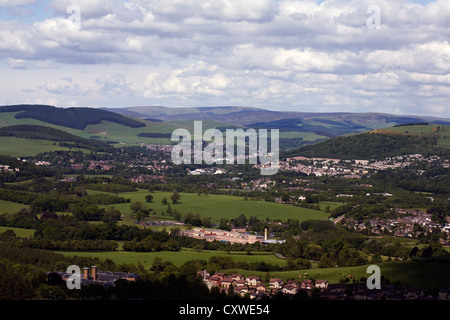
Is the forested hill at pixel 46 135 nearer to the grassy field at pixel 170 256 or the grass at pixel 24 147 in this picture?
the grass at pixel 24 147

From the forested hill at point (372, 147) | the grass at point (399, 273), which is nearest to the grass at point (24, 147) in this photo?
the forested hill at point (372, 147)

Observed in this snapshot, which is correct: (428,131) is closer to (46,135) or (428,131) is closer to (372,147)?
(372,147)

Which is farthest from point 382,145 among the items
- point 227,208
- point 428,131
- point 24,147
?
point 227,208

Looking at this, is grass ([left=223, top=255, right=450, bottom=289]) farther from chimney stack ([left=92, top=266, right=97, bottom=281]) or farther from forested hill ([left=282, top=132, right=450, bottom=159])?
forested hill ([left=282, top=132, right=450, bottom=159])

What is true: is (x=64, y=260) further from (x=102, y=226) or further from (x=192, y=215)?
(x=192, y=215)

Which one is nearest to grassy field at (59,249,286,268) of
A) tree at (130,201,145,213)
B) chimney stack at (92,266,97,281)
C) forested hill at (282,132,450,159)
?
chimney stack at (92,266,97,281)

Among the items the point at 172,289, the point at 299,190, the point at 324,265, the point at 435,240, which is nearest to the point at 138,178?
the point at 299,190
